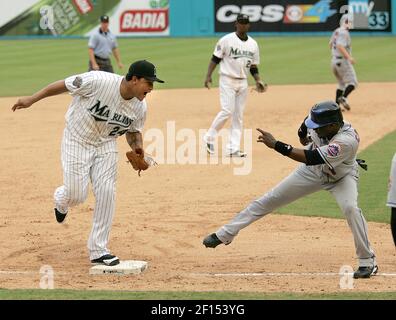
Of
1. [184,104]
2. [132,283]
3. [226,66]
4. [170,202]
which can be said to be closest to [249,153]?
[226,66]

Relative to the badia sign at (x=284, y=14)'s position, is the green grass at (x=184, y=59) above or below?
below

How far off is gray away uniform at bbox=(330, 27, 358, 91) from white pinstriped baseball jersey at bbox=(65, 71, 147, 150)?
11.4 metres

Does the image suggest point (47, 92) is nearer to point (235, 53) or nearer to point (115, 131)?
point (115, 131)

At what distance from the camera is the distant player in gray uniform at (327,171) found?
8820mm

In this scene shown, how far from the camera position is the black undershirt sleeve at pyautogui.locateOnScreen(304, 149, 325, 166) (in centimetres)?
884

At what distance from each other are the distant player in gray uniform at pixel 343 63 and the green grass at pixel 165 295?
12422 millimetres

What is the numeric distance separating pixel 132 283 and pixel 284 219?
329cm

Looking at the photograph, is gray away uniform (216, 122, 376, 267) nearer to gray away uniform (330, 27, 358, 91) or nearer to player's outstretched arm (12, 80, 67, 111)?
player's outstretched arm (12, 80, 67, 111)

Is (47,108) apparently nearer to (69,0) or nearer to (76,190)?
(76,190)

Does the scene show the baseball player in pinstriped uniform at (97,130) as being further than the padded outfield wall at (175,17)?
No

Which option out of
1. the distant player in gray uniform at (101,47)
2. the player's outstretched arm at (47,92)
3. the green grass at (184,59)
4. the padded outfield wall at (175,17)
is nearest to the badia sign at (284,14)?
the padded outfield wall at (175,17)

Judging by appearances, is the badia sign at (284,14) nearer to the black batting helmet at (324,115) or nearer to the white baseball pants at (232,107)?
the white baseball pants at (232,107)

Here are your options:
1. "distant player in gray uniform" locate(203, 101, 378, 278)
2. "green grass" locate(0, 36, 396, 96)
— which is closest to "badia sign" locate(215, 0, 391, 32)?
"green grass" locate(0, 36, 396, 96)

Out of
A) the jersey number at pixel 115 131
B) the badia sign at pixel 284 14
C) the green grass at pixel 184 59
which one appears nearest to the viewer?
the jersey number at pixel 115 131
